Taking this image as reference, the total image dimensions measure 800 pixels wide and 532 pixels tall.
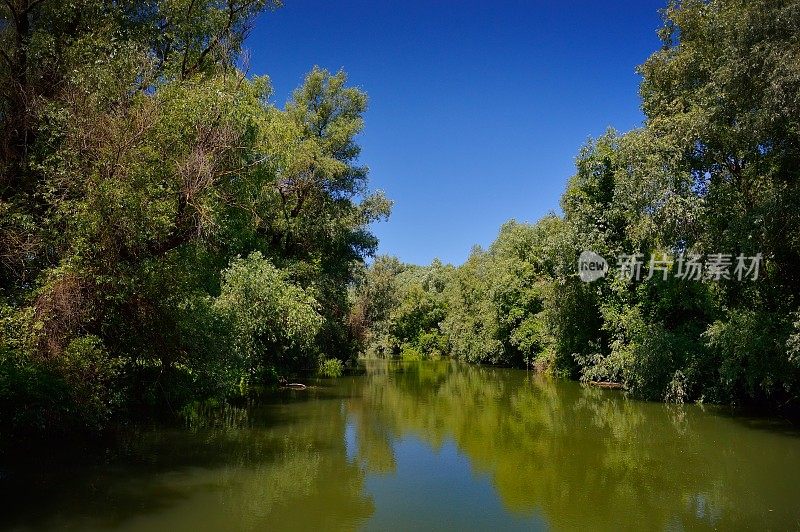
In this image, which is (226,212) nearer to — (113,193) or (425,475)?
(113,193)

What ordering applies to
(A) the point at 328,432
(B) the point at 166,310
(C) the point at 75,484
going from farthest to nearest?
(A) the point at 328,432
(B) the point at 166,310
(C) the point at 75,484

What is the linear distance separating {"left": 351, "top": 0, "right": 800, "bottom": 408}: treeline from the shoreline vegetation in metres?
0.07

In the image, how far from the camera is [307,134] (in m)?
24.8

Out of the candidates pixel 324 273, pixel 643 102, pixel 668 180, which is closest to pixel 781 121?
pixel 668 180

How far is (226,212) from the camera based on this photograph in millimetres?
12523

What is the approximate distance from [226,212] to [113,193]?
11.4 feet

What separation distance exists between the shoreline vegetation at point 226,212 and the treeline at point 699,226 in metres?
0.07

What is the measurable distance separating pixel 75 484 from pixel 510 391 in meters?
17.7

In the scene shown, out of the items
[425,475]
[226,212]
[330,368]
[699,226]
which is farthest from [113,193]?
[330,368]

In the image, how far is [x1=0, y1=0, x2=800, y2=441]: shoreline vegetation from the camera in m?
9.75

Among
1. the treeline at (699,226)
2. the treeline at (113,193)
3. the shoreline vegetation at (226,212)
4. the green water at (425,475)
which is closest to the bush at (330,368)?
the shoreline vegetation at (226,212)

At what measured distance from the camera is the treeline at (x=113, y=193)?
9.48 metres

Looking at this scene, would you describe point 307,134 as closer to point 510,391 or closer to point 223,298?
point 223,298

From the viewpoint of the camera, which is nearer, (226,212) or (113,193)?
(113,193)
